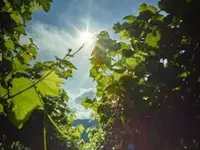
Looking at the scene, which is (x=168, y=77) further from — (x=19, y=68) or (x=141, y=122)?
(x=19, y=68)

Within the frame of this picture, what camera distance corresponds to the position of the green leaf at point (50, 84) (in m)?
0.83

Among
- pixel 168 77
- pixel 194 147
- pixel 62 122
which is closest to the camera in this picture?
pixel 168 77

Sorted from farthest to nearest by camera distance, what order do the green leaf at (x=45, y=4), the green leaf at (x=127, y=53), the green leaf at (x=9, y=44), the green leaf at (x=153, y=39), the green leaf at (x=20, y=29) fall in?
the green leaf at (x=127, y=53) → the green leaf at (x=153, y=39) → the green leaf at (x=45, y=4) → the green leaf at (x=20, y=29) → the green leaf at (x=9, y=44)

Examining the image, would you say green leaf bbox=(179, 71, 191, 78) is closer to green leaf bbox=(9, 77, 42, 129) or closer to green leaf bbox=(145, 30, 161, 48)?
green leaf bbox=(145, 30, 161, 48)

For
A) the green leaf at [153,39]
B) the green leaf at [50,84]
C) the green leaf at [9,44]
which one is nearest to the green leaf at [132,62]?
the green leaf at [153,39]

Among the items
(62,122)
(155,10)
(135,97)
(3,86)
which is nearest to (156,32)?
(155,10)

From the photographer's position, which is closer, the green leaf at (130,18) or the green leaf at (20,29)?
the green leaf at (20,29)

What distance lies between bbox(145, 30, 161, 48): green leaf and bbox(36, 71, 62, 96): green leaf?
2.26m

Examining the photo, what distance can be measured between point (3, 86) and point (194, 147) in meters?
2.43

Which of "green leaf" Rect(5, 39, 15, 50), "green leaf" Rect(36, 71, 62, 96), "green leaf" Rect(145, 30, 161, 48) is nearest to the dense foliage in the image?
"green leaf" Rect(145, 30, 161, 48)

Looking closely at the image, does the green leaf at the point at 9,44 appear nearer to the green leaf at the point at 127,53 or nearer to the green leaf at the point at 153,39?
the green leaf at the point at 153,39

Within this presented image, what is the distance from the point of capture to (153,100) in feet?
9.88

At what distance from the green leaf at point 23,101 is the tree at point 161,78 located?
183 centimetres

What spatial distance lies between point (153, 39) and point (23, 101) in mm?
2363
